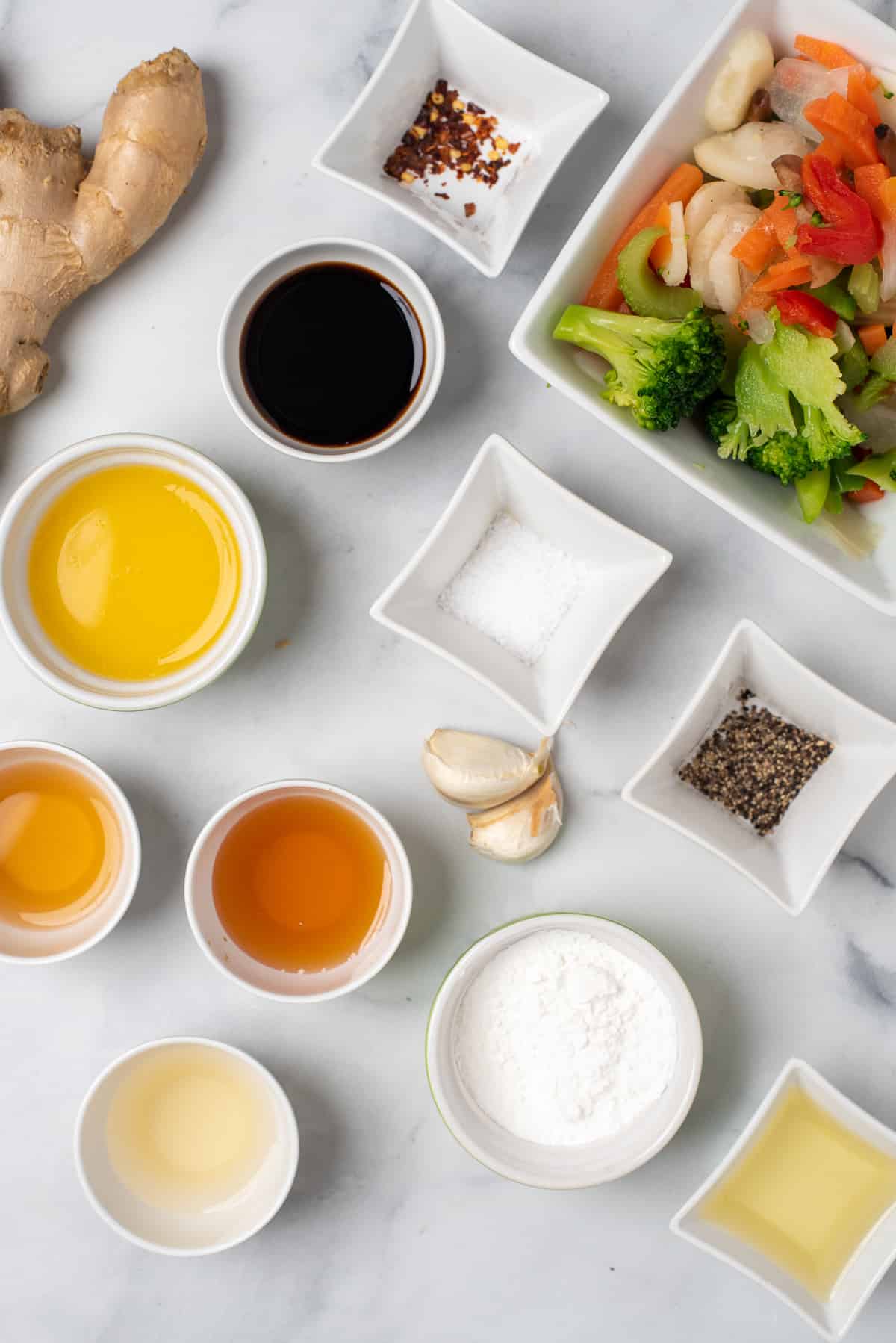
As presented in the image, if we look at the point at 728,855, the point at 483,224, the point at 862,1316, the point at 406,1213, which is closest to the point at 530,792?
the point at 728,855

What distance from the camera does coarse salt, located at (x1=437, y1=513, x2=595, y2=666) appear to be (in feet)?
5.78

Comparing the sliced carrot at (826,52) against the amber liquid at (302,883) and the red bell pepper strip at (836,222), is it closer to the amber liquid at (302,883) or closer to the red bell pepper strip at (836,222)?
the red bell pepper strip at (836,222)

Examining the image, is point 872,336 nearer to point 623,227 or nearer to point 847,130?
point 847,130

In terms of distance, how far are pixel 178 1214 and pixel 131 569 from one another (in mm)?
1075

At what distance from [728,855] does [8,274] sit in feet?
4.74

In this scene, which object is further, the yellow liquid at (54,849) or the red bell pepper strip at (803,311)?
the yellow liquid at (54,849)

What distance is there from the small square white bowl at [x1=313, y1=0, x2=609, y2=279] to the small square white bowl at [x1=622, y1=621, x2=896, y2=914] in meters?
0.73

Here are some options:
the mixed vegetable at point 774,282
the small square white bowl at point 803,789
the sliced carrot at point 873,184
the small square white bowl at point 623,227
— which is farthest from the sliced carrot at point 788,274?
the small square white bowl at point 803,789

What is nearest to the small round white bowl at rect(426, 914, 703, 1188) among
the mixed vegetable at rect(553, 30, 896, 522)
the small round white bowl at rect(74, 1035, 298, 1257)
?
the small round white bowl at rect(74, 1035, 298, 1257)

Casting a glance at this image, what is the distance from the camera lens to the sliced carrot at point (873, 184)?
137cm

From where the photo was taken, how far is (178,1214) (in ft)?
5.89

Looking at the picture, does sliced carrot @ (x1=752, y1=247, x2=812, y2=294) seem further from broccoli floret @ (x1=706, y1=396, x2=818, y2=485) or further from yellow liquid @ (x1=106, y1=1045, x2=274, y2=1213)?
yellow liquid @ (x1=106, y1=1045, x2=274, y2=1213)

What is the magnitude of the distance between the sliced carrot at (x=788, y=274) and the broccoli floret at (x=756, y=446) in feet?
0.58

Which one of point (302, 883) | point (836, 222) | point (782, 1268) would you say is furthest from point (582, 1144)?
point (836, 222)
